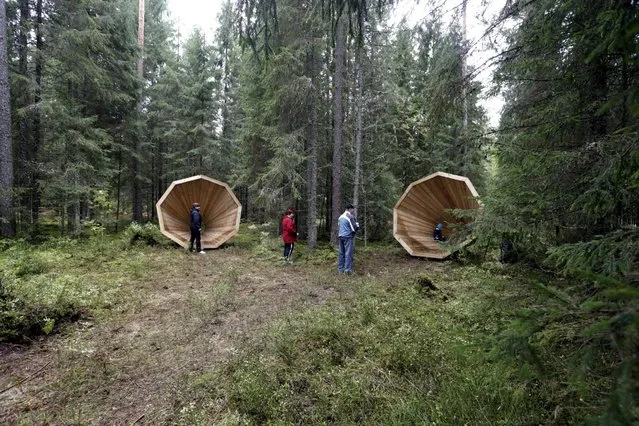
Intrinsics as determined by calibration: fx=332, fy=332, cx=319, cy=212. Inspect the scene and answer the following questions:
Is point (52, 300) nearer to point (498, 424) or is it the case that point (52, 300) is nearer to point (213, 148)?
point (498, 424)

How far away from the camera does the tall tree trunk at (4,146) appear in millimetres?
8875

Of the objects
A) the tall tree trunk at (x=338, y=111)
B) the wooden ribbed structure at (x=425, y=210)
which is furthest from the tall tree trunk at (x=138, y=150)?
the wooden ribbed structure at (x=425, y=210)

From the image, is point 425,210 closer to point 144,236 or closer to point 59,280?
point 144,236

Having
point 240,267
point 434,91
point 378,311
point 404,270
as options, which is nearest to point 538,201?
point 434,91

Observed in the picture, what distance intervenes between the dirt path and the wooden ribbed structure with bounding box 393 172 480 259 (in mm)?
4101

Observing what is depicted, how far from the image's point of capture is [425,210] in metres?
11.9

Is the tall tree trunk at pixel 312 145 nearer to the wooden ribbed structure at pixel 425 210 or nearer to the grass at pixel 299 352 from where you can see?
the wooden ribbed structure at pixel 425 210

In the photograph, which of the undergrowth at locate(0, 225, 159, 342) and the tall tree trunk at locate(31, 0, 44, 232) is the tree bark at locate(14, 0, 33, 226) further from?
the undergrowth at locate(0, 225, 159, 342)

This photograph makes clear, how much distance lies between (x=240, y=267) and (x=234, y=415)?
6661 millimetres

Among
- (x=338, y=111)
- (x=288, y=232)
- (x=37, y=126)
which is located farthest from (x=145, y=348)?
(x=37, y=126)

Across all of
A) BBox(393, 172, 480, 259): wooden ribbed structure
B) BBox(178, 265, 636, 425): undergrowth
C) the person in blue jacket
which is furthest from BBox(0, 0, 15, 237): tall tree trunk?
BBox(393, 172, 480, 259): wooden ribbed structure

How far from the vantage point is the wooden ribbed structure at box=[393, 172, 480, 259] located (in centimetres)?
1077

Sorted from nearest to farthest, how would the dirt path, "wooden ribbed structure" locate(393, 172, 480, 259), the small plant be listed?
1. the dirt path
2. "wooden ribbed structure" locate(393, 172, 480, 259)
3. the small plant

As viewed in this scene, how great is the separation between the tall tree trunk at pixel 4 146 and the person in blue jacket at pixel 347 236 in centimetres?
887
